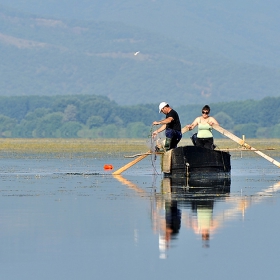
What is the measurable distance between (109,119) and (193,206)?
14071 centimetres

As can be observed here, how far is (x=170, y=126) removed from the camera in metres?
27.3

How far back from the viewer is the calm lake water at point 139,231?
12.2m

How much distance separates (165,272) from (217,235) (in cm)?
267

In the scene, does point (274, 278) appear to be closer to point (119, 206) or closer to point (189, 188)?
point (119, 206)

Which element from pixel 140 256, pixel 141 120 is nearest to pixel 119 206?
pixel 140 256

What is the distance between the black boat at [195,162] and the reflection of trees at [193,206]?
132 cm

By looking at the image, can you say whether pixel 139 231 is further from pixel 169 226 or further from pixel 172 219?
pixel 172 219

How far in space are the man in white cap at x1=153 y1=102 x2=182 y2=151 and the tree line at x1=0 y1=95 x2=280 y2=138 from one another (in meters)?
106

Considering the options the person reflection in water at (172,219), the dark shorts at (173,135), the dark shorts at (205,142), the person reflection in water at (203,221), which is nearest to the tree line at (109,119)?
the dark shorts at (173,135)

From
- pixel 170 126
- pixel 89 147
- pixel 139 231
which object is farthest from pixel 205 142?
pixel 89 147

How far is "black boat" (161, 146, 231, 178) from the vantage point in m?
26.7

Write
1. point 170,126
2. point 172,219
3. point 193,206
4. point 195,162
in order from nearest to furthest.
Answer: point 172,219 → point 193,206 → point 195,162 → point 170,126

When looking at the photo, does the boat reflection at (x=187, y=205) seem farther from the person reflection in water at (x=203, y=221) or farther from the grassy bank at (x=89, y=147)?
the grassy bank at (x=89, y=147)

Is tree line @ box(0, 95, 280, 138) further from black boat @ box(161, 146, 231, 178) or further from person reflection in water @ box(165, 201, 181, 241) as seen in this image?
person reflection in water @ box(165, 201, 181, 241)
